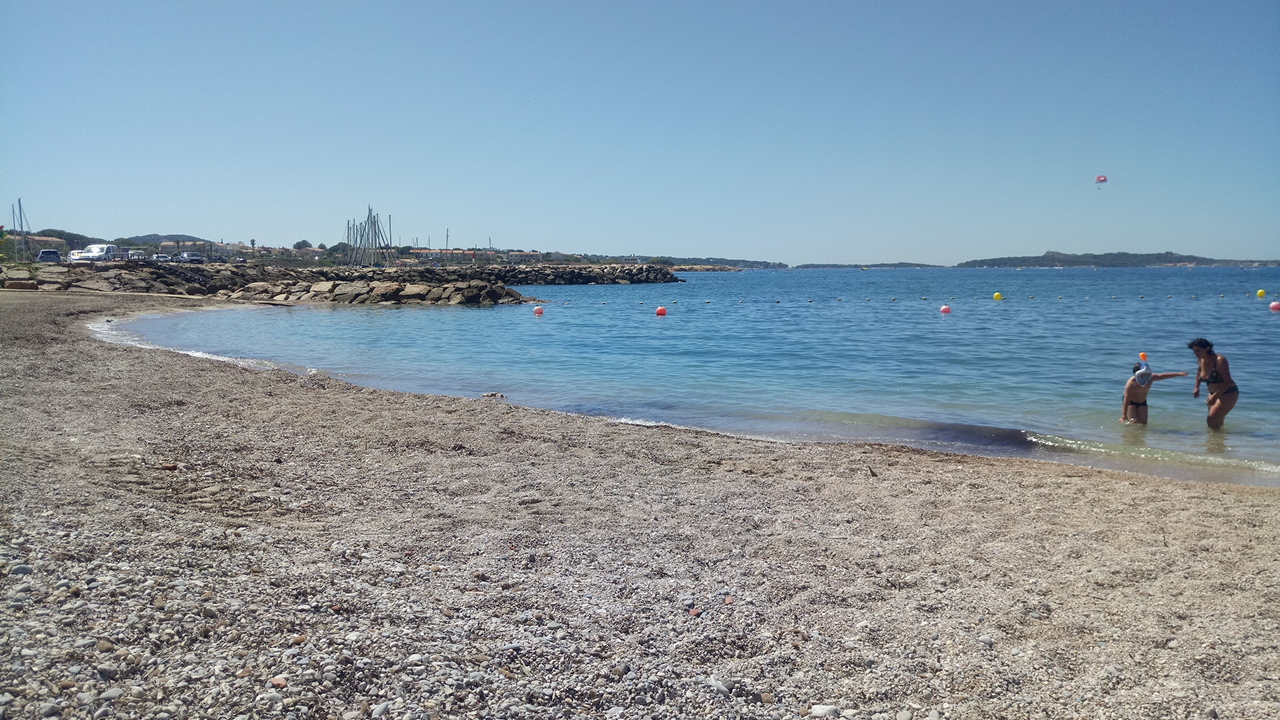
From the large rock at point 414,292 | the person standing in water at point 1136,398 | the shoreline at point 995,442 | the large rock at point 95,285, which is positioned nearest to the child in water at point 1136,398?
the person standing in water at point 1136,398

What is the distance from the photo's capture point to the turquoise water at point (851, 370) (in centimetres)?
1037

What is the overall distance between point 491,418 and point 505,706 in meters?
7.22

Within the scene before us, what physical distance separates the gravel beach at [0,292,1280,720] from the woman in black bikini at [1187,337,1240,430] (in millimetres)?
3704

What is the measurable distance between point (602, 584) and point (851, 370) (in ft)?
44.0

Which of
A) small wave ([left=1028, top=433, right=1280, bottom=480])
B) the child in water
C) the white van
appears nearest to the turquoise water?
small wave ([left=1028, top=433, right=1280, bottom=480])

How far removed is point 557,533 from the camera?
18.1 feet

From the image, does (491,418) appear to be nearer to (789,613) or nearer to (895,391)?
(789,613)

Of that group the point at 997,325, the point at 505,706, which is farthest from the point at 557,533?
the point at 997,325

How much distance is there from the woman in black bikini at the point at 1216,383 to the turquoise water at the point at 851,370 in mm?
337

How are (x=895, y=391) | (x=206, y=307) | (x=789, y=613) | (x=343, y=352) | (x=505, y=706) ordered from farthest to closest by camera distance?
1. (x=206, y=307)
2. (x=343, y=352)
3. (x=895, y=391)
4. (x=789, y=613)
5. (x=505, y=706)

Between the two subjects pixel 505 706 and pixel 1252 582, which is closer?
pixel 505 706

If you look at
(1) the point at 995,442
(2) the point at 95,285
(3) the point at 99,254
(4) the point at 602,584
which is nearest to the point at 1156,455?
(1) the point at 995,442

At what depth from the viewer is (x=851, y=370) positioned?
16.9 metres

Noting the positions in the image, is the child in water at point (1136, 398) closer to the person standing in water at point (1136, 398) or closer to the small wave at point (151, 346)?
the person standing in water at point (1136, 398)
